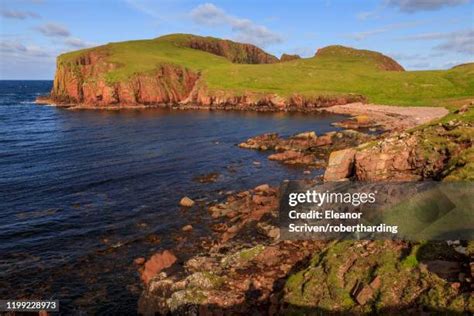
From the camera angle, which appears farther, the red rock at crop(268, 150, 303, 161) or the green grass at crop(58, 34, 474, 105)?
the green grass at crop(58, 34, 474, 105)

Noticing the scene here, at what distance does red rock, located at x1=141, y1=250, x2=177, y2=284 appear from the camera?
28.1m

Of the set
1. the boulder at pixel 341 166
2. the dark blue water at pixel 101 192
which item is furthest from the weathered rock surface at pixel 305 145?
the boulder at pixel 341 166

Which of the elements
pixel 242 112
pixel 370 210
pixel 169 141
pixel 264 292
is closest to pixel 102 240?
pixel 264 292

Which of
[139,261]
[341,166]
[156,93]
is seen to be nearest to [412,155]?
[341,166]

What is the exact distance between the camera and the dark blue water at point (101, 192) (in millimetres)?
28984

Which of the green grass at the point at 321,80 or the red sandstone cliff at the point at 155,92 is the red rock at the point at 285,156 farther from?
the green grass at the point at 321,80

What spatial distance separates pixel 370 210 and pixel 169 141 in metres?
64.9

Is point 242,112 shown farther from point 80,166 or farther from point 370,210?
point 370,210

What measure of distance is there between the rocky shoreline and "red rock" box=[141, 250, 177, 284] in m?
0.07

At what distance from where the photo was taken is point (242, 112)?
135750mm

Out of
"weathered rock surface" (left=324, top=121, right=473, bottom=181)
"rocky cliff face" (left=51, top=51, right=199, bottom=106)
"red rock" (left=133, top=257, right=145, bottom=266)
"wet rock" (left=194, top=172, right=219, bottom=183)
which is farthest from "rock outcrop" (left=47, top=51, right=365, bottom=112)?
"red rock" (left=133, top=257, right=145, bottom=266)

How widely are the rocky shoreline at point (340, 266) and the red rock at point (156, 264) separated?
7cm

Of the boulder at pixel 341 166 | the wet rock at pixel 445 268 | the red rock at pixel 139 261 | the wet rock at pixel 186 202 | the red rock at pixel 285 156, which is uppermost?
the boulder at pixel 341 166

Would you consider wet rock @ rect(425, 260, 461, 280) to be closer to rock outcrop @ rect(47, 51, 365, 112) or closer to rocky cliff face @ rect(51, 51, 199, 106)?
rock outcrop @ rect(47, 51, 365, 112)
